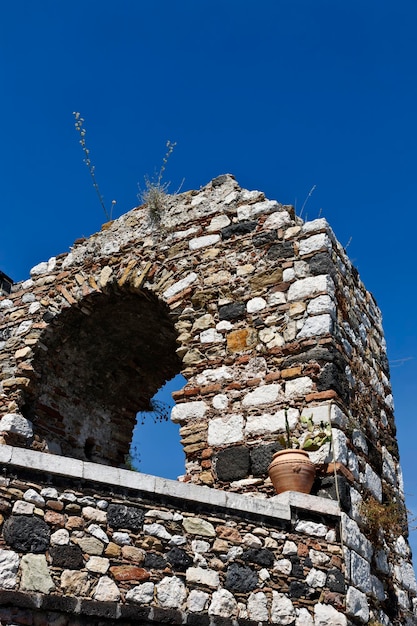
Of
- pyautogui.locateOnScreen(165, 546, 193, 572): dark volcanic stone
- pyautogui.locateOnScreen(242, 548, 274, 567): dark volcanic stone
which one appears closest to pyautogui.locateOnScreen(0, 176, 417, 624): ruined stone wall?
pyautogui.locateOnScreen(242, 548, 274, 567): dark volcanic stone

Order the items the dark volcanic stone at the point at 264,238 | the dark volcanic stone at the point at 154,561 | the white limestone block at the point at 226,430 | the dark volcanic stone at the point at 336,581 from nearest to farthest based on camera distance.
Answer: the dark volcanic stone at the point at 154,561 → the dark volcanic stone at the point at 336,581 → the white limestone block at the point at 226,430 → the dark volcanic stone at the point at 264,238

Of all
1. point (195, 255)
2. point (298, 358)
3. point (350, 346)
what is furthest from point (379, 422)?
point (195, 255)

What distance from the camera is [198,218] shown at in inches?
315

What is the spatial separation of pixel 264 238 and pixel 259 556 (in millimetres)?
3286

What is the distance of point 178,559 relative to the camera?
4.96 meters

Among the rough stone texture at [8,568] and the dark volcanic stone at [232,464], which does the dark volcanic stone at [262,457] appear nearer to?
the dark volcanic stone at [232,464]

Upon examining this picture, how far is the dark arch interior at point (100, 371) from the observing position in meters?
8.34

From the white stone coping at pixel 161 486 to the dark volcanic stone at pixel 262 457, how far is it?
69 cm

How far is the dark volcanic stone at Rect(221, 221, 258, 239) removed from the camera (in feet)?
24.9

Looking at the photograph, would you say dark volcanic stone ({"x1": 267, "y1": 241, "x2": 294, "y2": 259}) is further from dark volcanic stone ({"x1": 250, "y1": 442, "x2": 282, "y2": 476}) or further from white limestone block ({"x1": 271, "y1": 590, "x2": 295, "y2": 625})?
white limestone block ({"x1": 271, "y1": 590, "x2": 295, "y2": 625})

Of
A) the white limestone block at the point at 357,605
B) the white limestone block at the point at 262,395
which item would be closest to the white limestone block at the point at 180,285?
the white limestone block at the point at 262,395

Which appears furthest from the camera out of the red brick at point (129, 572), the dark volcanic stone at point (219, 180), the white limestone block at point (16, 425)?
the dark volcanic stone at point (219, 180)

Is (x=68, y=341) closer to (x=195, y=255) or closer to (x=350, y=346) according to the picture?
(x=195, y=255)

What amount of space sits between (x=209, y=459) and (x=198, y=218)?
2.66 meters
